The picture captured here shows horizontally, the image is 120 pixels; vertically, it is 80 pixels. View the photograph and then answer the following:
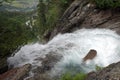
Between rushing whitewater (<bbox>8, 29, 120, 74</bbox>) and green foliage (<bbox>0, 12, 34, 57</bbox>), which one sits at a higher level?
green foliage (<bbox>0, 12, 34, 57</bbox>)

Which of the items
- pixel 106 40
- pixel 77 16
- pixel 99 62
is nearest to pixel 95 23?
pixel 77 16

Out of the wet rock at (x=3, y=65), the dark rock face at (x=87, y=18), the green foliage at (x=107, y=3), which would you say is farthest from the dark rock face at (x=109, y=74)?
the green foliage at (x=107, y=3)

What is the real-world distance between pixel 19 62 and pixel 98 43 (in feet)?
26.4

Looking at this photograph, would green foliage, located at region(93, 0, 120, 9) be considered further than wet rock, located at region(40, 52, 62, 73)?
Yes

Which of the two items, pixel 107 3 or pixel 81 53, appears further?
pixel 107 3

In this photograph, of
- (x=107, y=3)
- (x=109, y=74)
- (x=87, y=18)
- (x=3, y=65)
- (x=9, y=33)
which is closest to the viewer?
(x=109, y=74)

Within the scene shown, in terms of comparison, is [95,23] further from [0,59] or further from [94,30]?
[0,59]

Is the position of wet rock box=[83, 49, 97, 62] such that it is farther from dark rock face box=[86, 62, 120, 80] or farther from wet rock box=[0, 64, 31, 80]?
dark rock face box=[86, 62, 120, 80]

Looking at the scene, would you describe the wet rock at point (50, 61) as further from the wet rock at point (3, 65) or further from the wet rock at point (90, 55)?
the wet rock at point (3, 65)

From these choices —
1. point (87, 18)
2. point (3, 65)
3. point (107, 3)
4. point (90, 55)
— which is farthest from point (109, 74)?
point (87, 18)

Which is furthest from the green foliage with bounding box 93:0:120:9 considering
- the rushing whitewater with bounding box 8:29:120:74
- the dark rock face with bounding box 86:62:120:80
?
the dark rock face with bounding box 86:62:120:80

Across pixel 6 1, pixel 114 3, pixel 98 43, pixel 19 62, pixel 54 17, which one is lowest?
pixel 54 17

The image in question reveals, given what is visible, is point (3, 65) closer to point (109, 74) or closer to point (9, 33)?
point (9, 33)

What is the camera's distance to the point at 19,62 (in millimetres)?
19328
